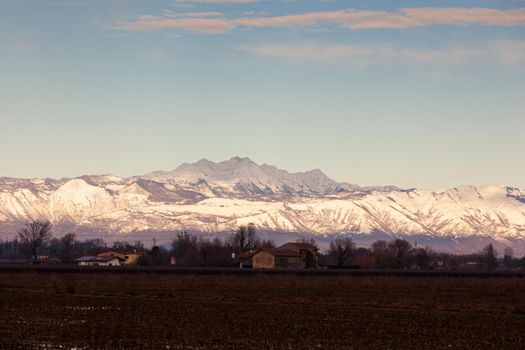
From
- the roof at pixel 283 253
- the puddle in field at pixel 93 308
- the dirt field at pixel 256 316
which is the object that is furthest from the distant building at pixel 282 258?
the puddle in field at pixel 93 308

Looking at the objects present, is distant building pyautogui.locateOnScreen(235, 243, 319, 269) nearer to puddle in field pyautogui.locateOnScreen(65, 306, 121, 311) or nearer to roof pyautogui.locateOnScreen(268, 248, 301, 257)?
roof pyautogui.locateOnScreen(268, 248, 301, 257)

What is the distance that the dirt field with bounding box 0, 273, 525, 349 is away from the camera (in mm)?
41125

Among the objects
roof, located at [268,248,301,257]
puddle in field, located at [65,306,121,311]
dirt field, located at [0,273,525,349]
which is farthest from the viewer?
roof, located at [268,248,301,257]

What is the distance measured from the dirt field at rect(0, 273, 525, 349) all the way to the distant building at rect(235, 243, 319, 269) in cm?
9117

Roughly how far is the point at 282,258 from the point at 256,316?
133065 mm

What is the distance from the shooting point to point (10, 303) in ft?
197

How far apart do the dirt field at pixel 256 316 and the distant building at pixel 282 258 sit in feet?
299

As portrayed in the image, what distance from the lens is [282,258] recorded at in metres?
186

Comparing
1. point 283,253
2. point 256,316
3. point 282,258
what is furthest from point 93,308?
point 283,253

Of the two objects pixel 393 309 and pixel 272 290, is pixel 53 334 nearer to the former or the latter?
pixel 393 309

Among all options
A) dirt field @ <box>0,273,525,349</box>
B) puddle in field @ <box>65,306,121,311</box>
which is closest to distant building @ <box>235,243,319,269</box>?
dirt field @ <box>0,273,525,349</box>

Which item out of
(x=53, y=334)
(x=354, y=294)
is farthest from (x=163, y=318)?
(x=354, y=294)

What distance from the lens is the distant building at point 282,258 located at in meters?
178

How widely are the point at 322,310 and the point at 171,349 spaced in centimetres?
2128
